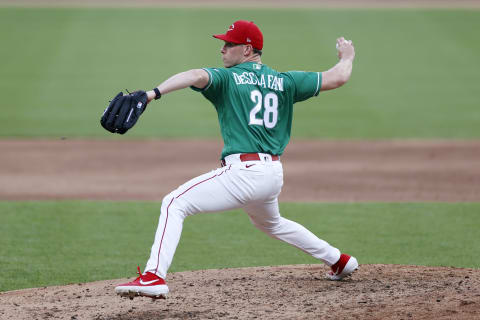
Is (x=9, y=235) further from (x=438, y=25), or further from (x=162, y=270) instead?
(x=438, y=25)

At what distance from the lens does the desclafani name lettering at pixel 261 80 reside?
521 centimetres

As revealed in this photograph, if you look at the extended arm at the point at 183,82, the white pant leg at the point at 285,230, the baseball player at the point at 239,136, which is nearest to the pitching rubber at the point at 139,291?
the baseball player at the point at 239,136

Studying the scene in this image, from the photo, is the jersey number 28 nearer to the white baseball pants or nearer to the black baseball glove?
the white baseball pants

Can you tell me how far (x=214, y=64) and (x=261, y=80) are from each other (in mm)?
16390

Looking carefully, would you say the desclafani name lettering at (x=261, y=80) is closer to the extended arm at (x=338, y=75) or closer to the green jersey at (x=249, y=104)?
the green jersey at (x=249, y=104)

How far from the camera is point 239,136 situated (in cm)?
522

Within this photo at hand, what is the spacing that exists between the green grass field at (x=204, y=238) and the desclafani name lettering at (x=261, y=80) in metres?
2.34

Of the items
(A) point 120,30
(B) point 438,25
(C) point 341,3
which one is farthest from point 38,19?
(B) point 438,25

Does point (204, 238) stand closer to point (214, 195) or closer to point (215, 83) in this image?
point (214, 195)

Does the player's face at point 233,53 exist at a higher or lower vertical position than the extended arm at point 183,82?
higher

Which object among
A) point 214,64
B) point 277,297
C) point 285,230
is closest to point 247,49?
point 285,230

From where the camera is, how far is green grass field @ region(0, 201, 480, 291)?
7.18 metres

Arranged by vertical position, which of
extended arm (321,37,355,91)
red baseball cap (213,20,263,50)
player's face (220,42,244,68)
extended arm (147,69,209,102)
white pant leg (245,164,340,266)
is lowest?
white pant leg (245,164,340,266)

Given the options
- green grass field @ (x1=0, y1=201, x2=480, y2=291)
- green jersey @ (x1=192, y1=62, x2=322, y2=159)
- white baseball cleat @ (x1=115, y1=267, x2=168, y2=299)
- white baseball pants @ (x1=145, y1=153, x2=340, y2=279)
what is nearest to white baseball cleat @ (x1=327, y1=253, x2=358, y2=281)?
white baseball pants @ (x1=145, y1=153, x2=340, y2=279)
